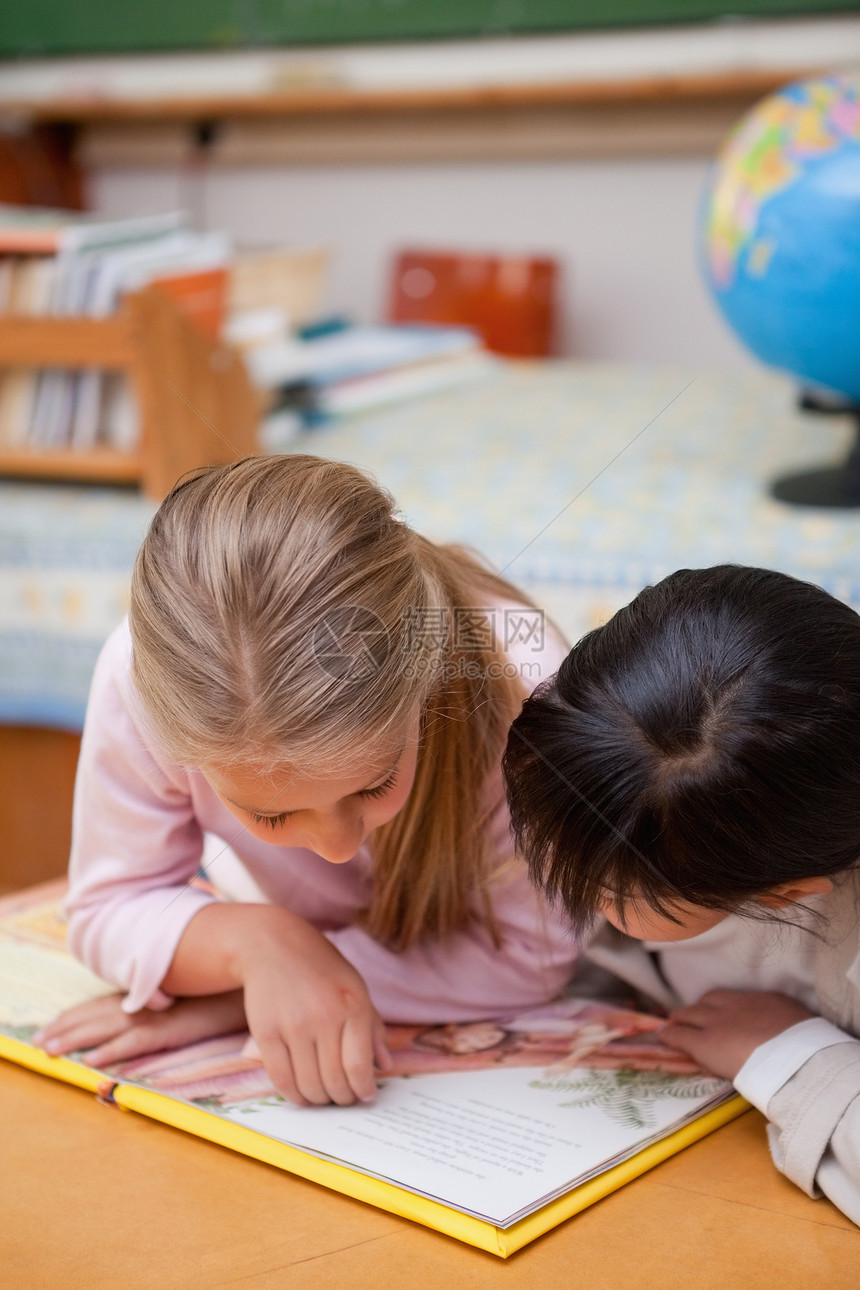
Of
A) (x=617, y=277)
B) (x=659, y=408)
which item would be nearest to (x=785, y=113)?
(x=659, y=408)

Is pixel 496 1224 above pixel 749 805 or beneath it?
beneath

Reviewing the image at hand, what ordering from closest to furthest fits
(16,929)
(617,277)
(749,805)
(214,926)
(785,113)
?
(749,805) < (214,926) < (16,929) < (785,113) < (617,277)

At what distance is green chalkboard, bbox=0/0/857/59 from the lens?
2.08 metres

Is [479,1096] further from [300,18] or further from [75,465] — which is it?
[300,18]

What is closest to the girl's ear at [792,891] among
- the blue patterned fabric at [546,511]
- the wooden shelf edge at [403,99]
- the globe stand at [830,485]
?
the blue patterned fabric at [546,511]

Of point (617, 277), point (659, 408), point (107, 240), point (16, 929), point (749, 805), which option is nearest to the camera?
point (749, 805)

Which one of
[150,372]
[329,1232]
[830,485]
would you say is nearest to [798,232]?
[830,485]

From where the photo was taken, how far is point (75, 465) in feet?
4.30

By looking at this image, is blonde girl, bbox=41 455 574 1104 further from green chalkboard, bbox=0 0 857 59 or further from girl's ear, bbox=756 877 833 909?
green chalkboard, bbox=0 0 857 59

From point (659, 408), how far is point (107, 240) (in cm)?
63

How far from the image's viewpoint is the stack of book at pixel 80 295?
1.29 m

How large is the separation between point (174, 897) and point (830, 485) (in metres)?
0.73

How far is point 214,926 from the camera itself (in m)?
0.67

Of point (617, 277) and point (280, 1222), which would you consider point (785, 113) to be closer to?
point (280, 1222)
